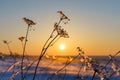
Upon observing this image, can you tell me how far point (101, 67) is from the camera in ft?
14.1

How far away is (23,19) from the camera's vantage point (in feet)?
16.2

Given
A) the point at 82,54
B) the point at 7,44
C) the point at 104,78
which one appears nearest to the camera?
the point at 104,78

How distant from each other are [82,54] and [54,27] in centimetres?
44

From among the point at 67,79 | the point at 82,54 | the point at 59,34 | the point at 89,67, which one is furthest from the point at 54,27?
the point at 67,79

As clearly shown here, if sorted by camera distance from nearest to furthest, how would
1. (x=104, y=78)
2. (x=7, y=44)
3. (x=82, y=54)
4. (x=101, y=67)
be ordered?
(x=104, y=78)
(x=101, y=67)
(x=82, y=54)
(x=7, y=44)

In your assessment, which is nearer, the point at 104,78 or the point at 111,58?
the point at 104,78

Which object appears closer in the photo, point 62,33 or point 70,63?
point 62,33

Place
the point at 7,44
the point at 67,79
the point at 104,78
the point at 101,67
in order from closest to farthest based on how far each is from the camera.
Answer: the point at 104,78 < the point at 101,67 < the point at 7,44 < the point at 67,79

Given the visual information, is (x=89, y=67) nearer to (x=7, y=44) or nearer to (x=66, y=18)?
(x=66, y=18)

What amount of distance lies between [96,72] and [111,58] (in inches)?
21.7

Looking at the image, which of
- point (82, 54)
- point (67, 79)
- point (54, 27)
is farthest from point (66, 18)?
point (67, 79)

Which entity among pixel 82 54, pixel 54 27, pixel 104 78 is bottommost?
pixel 104 78

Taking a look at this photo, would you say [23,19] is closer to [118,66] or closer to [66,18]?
[66,18]

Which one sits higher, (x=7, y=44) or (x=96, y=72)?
(x=7, y=44)
